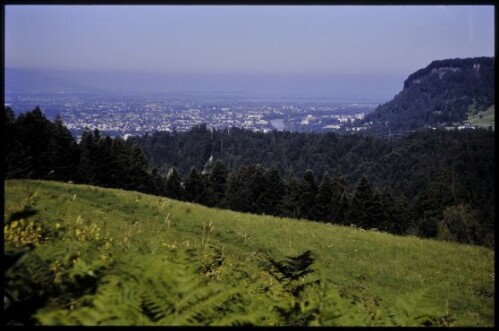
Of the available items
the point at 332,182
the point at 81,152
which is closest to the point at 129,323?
the point at 81,152

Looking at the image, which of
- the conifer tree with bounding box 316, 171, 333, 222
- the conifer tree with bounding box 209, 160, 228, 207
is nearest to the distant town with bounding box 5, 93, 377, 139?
the conifer tree with bounding box 316, 171, 333, 222

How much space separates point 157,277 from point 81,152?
58.6m

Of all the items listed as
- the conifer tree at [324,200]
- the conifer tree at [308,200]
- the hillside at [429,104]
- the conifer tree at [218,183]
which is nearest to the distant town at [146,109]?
the conifer tree at [308,200]

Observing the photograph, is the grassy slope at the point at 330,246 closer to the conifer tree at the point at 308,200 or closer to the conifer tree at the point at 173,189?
the conifer tree at the point at 308,200

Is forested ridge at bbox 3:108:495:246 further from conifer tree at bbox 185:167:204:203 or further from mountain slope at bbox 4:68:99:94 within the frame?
mountain slope at bbox 4:68:99:94

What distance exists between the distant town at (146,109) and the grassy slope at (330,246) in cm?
189

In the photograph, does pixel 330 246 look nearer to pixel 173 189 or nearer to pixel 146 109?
pixel 146 109

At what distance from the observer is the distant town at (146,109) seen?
8570 mm

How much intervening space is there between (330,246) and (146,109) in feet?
25.1

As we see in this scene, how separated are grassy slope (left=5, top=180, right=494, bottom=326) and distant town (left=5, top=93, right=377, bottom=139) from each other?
1895 mm

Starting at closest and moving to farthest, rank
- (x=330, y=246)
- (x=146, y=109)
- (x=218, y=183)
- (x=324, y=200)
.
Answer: (x=146, y=109), (x=330, y=246), (x=324, y=200), (x=218, y=183)

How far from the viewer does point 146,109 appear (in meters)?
14.2

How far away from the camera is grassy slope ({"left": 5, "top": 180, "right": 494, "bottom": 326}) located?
11047 mm

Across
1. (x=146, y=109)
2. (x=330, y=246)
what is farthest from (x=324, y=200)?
(x=146, y=109)
